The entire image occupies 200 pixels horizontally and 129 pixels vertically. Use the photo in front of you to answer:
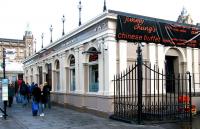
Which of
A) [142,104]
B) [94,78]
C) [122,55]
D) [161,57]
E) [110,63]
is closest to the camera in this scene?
[142,104]

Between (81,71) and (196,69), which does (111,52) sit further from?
(196,69)

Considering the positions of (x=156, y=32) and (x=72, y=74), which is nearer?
(x=156, y=32)

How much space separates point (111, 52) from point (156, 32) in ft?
9.64

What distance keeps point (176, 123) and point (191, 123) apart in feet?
2.10

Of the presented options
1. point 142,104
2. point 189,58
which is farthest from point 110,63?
point 189,58

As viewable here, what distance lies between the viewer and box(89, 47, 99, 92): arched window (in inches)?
655

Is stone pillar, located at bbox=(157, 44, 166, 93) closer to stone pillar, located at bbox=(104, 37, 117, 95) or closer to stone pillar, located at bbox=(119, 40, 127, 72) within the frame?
stone pillar, located at bbox=(119, 40, 127, 72)

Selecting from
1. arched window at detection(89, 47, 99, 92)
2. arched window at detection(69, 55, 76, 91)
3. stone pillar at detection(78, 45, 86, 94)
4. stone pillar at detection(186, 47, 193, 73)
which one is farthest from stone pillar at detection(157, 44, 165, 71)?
arched window at detection(69, 55, 76, 91)

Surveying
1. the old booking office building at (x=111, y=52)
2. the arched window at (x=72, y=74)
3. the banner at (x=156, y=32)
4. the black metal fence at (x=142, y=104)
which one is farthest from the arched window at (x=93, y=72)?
the arched window at (x=72, y=74)

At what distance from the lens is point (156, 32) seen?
53.1 feet

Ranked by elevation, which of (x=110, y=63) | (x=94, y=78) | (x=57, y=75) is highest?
(x=110, y=63)

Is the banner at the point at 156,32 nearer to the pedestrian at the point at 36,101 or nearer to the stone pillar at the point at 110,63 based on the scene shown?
the stone pillar at the point at 110,63

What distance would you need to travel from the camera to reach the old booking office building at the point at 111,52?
14.9 meters

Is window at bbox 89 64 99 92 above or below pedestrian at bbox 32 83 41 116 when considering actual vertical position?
above
